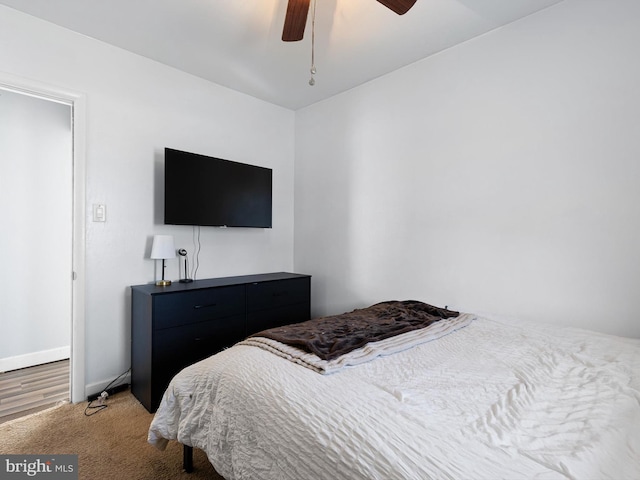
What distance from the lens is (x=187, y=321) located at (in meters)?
2.33

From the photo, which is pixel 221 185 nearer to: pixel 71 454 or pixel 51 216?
pixel 51 216

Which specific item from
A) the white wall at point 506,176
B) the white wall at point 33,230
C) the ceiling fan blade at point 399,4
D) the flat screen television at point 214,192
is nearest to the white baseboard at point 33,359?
the white wall at point 33,230

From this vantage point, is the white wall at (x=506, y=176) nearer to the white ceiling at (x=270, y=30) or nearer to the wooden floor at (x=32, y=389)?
the white ceiling at (x=270, y=30)

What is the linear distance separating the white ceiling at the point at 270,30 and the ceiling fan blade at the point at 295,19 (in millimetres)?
303

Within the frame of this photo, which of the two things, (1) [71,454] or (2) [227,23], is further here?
(2) [227,23]

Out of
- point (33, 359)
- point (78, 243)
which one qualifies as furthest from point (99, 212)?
point (33, 359)

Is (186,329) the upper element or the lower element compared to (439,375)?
lower

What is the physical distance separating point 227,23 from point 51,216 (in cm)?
245

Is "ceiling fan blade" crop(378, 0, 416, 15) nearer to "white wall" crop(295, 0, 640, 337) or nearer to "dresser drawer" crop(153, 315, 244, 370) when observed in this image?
"white wall" crop(295, 0, 640, 337)

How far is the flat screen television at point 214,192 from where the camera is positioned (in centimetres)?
257

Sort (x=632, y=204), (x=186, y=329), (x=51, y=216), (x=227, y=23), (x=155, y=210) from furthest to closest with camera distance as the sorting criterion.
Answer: (x=51, y=216) < (x=155, y=210) < (x=186, y=329) < (x=227, y=23) < (x=632, y=204)

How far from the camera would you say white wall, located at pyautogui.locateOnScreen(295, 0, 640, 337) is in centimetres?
178

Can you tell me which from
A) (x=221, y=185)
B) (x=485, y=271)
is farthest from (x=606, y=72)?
(x=221, y=185)

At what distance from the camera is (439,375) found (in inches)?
47.3
